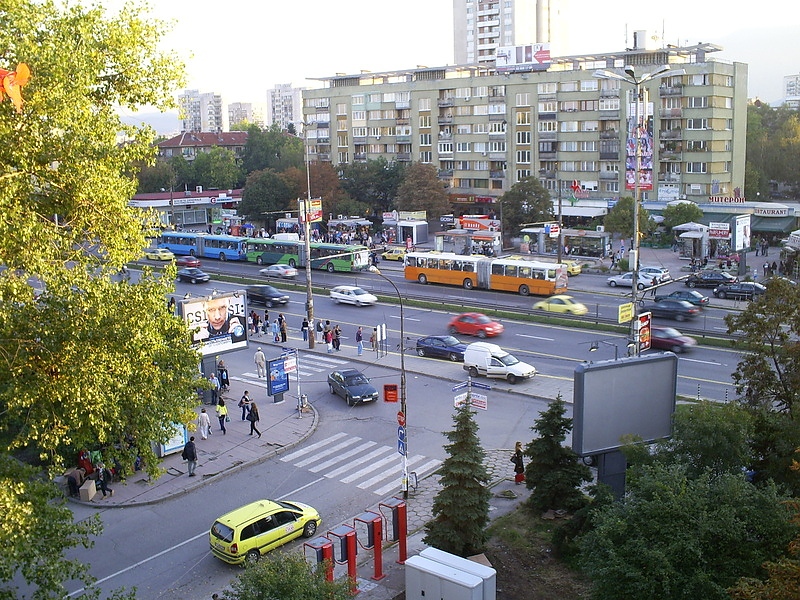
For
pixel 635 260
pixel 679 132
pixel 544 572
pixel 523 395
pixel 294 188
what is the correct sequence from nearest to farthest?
pixel 544 572
pixel 635 260
pixel 523 395
pixel 679 132
pixel 294 188

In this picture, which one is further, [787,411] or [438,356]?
[438,356]

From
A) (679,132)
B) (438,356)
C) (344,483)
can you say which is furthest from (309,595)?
(679,132)

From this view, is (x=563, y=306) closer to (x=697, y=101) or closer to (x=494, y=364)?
(x=494, y=364)

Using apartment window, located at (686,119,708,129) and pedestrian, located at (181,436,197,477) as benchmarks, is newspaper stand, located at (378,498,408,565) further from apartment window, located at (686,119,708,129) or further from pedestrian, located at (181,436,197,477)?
apartment window, located at (686,119,708,129)

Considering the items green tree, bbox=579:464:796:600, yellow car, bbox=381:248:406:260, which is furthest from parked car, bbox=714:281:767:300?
green tree, bbox=579:464:796:600

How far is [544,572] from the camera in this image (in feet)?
62.6

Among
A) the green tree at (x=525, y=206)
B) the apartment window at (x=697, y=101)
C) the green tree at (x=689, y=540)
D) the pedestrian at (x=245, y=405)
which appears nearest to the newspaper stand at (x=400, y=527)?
the green tree at (x=689, y=540)

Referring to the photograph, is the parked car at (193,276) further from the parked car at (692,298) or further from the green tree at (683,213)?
the green tree at (683,213)

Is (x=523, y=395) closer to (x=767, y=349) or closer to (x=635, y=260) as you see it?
(x=635, y=260)

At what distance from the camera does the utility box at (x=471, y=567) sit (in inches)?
642

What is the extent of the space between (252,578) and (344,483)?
1146cm

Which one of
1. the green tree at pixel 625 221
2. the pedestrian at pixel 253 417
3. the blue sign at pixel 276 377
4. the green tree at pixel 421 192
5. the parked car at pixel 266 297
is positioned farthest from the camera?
the green tree at pixel 421 192

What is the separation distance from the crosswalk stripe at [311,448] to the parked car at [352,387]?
2.95 metres

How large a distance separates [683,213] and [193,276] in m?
40.0
